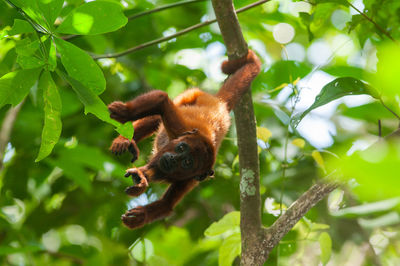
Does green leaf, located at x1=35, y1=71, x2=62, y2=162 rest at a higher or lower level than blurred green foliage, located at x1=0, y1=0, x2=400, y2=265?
higher

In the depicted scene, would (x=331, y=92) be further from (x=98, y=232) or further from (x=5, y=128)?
(x=98, y=232)

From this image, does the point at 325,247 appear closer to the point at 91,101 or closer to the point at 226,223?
the point at 226,223

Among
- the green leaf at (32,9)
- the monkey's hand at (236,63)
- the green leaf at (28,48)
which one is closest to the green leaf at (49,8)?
the green leaf at (32,9)

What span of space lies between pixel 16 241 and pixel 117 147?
202 cm

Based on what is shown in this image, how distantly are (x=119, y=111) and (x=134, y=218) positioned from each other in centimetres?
87

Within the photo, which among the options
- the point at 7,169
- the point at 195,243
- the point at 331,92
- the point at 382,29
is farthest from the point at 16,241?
the point at 382,29

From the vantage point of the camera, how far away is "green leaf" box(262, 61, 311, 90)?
4.20 meters

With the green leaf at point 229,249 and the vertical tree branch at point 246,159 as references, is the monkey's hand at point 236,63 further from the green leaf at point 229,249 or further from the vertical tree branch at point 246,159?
the green leaf at point 229,249

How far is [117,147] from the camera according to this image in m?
3.70

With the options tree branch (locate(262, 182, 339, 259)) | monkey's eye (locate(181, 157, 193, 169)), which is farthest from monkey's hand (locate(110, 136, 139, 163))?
tree branch (locate(262, 182, 339, 259))

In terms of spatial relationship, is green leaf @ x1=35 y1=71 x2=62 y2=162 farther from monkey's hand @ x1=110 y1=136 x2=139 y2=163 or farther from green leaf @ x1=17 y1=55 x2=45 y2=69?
monkey's hand @ x1=110 y1=136 x2=139 y2=163

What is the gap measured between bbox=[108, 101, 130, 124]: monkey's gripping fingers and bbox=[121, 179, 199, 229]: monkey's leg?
0.77 m

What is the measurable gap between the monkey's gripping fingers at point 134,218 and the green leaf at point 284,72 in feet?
5.68

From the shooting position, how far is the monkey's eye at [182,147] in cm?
374
